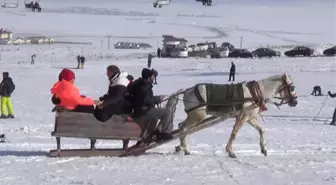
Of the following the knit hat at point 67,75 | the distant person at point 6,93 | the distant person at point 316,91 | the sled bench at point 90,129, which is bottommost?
the distant person at point 316,91

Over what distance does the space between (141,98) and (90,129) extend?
868 millimetres

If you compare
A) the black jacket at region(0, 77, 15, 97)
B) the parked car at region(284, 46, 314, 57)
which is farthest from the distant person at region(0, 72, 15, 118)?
the parked car at region(284, 46, 314, 57)

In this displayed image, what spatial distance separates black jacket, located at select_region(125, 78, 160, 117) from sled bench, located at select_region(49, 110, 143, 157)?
244 millimetres

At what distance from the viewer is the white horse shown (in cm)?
1234

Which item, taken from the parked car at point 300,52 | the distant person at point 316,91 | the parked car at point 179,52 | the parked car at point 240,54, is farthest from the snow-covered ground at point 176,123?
the parked car at point 300,52

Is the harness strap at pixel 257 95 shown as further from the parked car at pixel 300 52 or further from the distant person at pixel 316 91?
the parked car at pixel 300 52

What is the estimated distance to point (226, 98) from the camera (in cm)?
1237

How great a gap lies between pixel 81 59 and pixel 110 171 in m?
39.2

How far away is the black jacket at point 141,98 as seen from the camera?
38.5 feet

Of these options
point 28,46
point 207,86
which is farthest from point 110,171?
point 28,46

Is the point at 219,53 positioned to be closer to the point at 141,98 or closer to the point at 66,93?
the point at 141,98

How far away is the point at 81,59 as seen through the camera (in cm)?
4922

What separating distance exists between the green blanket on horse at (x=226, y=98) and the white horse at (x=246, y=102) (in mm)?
33

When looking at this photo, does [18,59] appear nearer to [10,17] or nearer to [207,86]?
[207,86]
